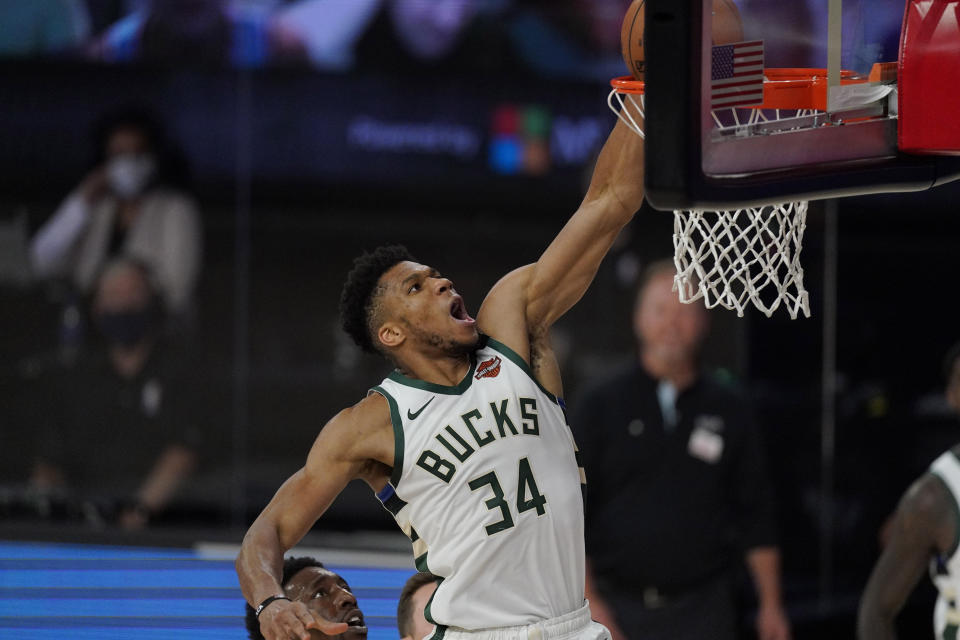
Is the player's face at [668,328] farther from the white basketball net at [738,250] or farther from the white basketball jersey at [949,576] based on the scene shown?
the white basketball net at [738,250]

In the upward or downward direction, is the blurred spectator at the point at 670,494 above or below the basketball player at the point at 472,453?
below

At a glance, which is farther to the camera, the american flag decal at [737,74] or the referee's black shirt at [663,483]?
the referee's black shirt at [663,483]

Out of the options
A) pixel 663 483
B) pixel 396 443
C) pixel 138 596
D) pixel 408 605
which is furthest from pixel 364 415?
pixel 663 483

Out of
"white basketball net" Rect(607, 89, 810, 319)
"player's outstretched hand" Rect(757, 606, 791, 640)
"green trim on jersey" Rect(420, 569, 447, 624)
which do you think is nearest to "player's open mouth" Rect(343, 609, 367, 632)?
"green trim on jersey" Rect(420, 569, 447, 624)

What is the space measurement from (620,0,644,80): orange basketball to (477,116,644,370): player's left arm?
180mm

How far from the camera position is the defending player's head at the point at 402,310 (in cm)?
363

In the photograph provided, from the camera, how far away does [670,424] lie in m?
5.66

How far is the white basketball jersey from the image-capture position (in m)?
4.59

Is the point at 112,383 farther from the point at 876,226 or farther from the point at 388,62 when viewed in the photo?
the point at 876,226

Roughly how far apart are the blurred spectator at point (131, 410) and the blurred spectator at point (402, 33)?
1.66 m

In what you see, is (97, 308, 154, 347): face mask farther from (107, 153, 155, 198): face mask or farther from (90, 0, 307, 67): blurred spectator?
(90, 0, 307, 67): blurred spectator

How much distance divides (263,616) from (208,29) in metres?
5.30

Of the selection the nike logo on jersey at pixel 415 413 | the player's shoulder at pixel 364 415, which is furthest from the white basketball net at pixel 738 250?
the player's shoulder at pixel 364 415

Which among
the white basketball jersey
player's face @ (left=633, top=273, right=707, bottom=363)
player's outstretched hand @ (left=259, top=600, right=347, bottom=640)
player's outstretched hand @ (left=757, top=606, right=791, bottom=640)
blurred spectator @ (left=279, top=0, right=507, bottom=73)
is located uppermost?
blurred spectator @ (left=279, top=0, right=507, bottom=73)
